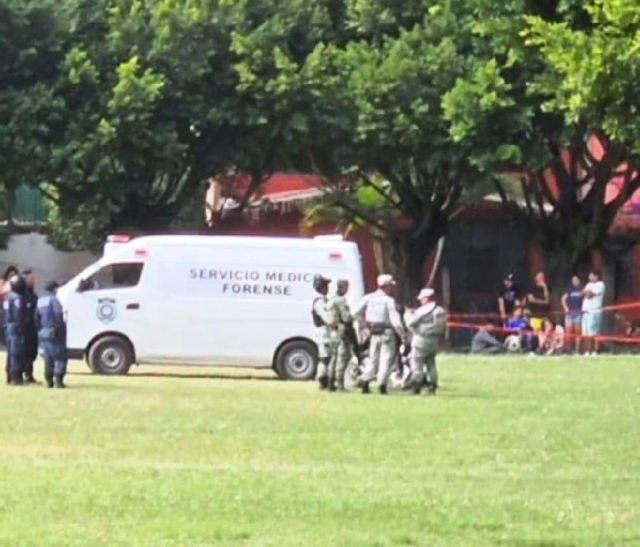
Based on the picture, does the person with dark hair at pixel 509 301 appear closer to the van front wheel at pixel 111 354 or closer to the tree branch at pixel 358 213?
the tree branch at pixel 358 213

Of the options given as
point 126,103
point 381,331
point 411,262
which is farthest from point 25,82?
point 381,331

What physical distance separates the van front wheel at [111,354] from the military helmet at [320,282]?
3.37 metres

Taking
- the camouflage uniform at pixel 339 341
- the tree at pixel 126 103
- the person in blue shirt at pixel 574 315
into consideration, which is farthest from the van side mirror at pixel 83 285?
the person in blue shirt at pixel 574 315

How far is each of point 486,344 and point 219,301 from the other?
36.4ft

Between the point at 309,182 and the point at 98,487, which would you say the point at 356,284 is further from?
the point at 309,182

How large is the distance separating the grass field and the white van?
2538mm

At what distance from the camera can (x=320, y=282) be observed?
100 ft

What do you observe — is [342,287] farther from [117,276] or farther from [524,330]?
[524,330]

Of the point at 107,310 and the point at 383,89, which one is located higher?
the point at 383,89

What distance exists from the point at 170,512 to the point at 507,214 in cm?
3848

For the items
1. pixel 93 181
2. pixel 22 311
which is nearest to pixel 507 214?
pixel 93 181

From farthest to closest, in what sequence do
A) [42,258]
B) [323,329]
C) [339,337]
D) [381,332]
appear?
[42,258] → [323,329] → [339,337] → [381,332]

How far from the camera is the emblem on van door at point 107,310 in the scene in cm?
3256

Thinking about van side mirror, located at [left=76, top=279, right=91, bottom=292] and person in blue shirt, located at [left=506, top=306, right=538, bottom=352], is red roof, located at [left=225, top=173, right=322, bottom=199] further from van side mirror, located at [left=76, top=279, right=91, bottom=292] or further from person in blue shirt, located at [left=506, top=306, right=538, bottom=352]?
van side mirror, located at [left=76, top=279, right=91, bottom=292]
